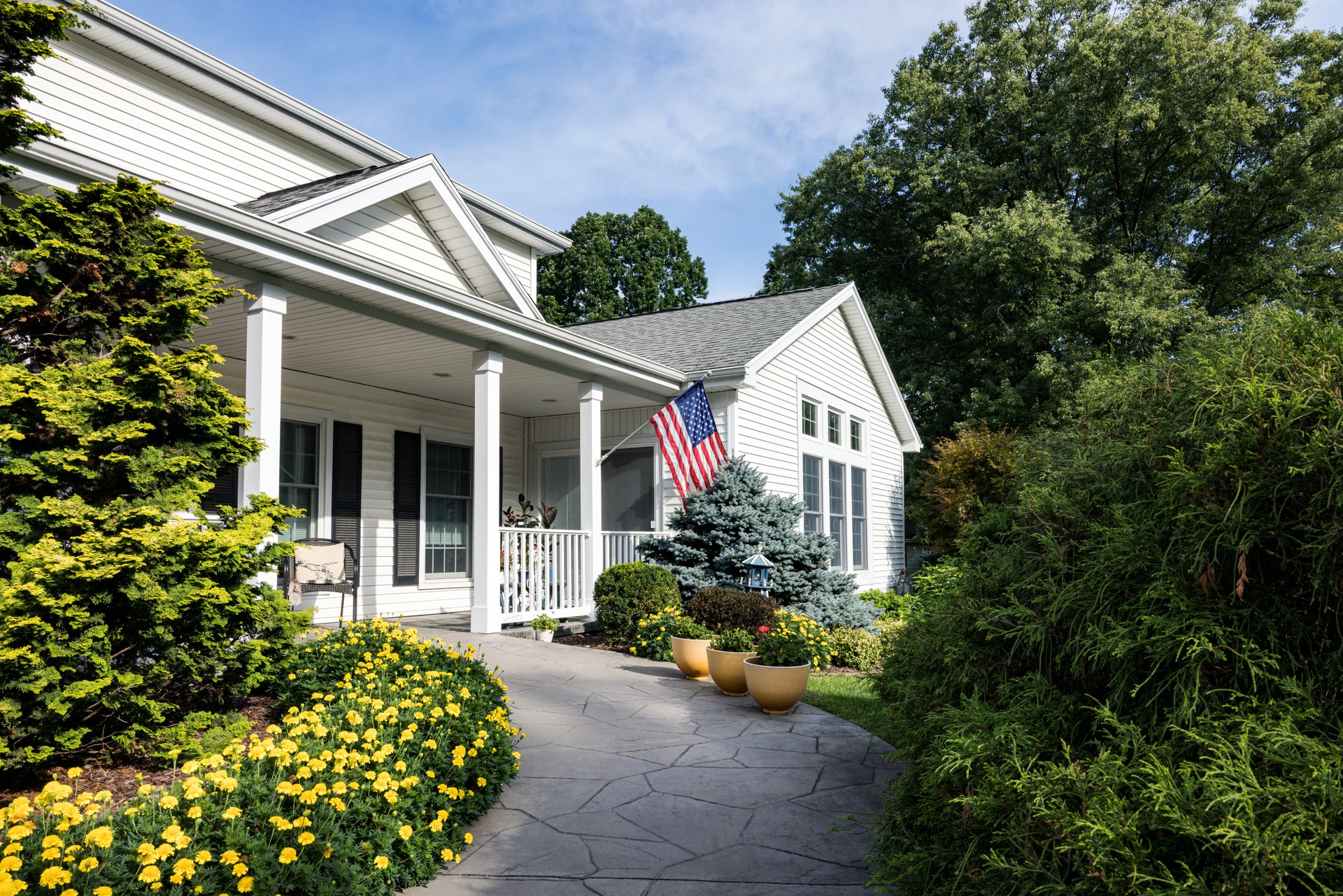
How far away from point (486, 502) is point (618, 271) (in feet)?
101

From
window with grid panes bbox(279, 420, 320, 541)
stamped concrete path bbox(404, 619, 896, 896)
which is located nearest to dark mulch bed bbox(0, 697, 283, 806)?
stamped concrete path bbox(404, 619, 896, 896)

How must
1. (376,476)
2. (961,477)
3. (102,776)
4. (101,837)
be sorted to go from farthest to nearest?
1. (961,477)
2. (376,476)
3. (102,776)
4. (101,837)

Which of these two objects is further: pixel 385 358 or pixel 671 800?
pixel 385 358

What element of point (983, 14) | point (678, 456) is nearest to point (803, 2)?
point (678, 456)

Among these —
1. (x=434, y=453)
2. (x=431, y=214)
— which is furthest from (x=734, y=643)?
(x=434, y=453)

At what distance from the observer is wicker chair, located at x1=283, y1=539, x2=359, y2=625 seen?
8609 millimetres

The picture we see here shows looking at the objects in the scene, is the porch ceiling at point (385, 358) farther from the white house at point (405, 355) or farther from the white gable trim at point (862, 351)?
the white gable trim at point (862, 351)

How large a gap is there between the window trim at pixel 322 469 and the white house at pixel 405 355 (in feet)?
0.09

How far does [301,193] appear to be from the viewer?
27.2 feet

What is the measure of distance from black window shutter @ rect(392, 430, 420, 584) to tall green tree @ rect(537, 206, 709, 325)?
79.9 ft

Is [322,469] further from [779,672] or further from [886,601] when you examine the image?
[886,601]

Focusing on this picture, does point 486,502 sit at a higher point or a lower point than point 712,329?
lower

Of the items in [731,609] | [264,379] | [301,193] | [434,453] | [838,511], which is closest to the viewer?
[264,379]

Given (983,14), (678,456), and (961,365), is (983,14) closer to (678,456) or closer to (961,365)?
(961,365)
